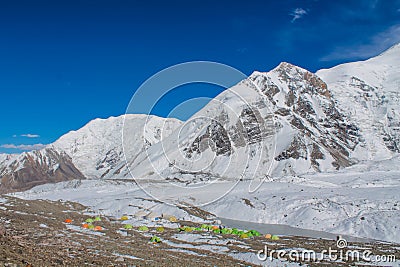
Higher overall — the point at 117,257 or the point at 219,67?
the point at 219,67

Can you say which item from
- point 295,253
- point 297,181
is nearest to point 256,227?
point 295,253

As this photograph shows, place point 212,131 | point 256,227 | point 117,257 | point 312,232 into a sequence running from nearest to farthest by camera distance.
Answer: point 117,257, point 312,232, point 256,227, point 212,131

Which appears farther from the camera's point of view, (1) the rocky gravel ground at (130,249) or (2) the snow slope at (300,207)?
(2) the snow slope at (300,207)

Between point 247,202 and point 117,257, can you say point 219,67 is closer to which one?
point 117,257

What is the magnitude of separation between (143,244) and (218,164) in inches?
5580

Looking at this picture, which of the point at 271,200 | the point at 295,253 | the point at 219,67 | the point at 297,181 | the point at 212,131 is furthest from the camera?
the point at 212,131

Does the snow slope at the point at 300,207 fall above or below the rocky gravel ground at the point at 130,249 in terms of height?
above

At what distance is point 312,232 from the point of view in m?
57.6

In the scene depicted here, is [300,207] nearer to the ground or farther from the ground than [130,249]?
farther from the ground

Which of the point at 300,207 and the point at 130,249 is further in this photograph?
the point at 300,207

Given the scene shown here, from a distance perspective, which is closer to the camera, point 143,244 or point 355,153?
point 143,244

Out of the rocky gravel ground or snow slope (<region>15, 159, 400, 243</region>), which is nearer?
the rocky gravel ground

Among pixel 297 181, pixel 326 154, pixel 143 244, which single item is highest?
pixel 326 154

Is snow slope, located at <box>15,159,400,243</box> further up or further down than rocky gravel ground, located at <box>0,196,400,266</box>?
further up
